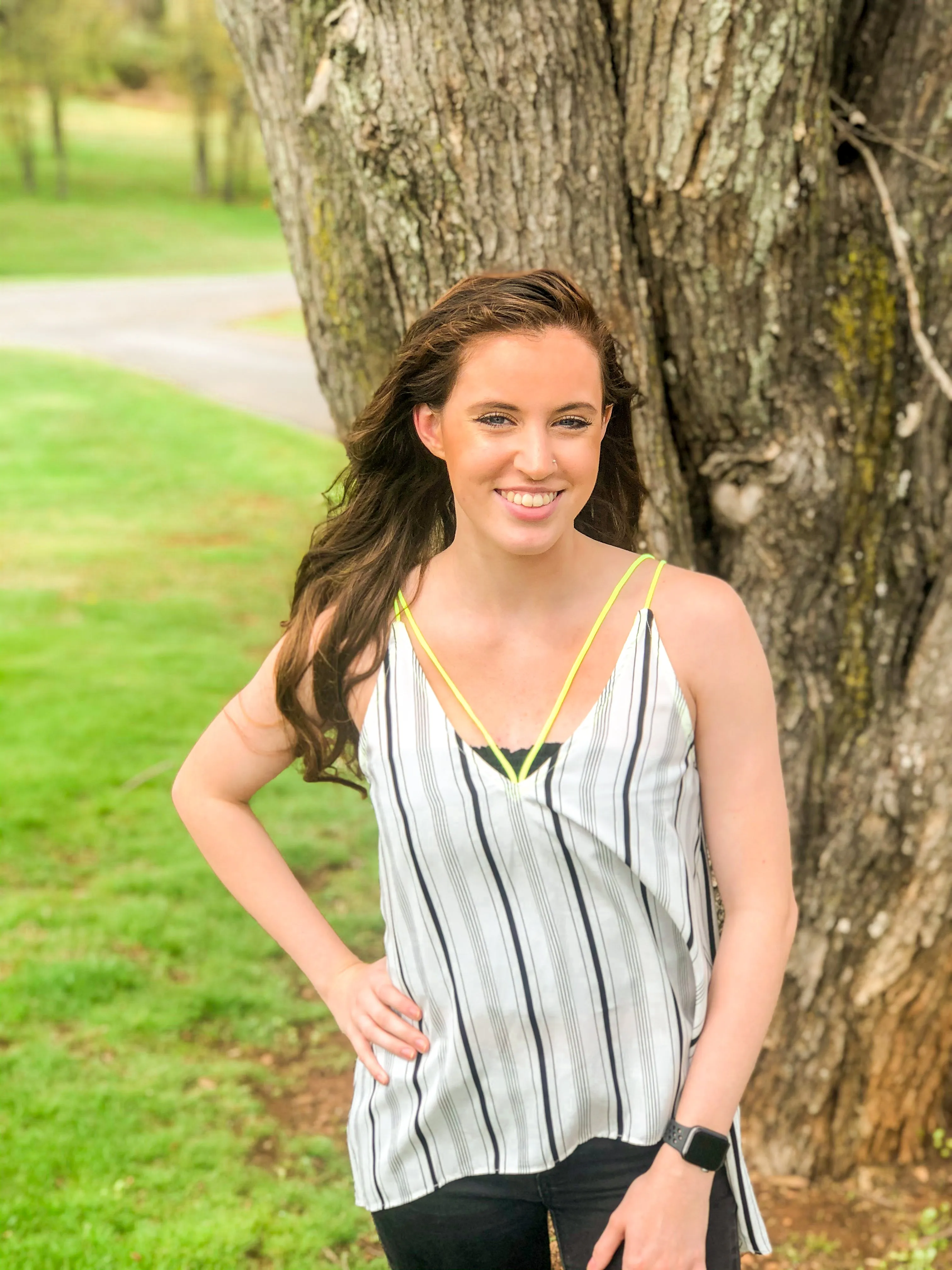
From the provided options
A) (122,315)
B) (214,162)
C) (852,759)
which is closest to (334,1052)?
(852,759)

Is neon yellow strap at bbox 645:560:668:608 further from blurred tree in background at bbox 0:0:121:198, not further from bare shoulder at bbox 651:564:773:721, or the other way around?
blurred tree in background at bbox 0:0:121:198

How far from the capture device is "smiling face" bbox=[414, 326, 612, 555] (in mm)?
1668

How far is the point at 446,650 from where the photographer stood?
1.83 meters

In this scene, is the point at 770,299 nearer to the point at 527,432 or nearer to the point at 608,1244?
the point at 527,432

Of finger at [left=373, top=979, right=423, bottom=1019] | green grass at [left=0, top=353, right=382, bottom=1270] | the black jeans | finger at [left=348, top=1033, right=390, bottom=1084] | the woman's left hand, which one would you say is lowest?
green grass at [left=0, top=353, right=382, bottom=1270]

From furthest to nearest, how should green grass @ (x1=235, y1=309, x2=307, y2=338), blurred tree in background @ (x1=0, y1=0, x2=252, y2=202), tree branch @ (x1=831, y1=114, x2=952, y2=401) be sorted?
blurred tree in background @ (x1=0, y1=0, x2=252, y2=202) < green grass @ (x1=235, y1=309, x2=307, y2=338) < tree branch @ (x1=831, y1=114, x2=952, y2=401)

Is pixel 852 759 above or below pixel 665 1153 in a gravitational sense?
below

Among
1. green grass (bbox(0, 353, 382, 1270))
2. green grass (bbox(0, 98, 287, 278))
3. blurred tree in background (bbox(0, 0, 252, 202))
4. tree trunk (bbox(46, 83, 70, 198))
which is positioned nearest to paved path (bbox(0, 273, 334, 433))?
green grass (bbox(0, 98, 287, 278))

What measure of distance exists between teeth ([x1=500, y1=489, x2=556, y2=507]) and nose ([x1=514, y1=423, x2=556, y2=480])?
0.03 meters

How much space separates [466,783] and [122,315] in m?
21.8

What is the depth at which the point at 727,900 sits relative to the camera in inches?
68.8

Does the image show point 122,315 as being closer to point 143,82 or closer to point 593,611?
point 593,611

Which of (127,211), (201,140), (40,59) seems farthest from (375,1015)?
(201,140)

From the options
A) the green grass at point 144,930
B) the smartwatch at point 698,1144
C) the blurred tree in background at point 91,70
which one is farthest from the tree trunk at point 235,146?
the smartwatch at point 698,1144
